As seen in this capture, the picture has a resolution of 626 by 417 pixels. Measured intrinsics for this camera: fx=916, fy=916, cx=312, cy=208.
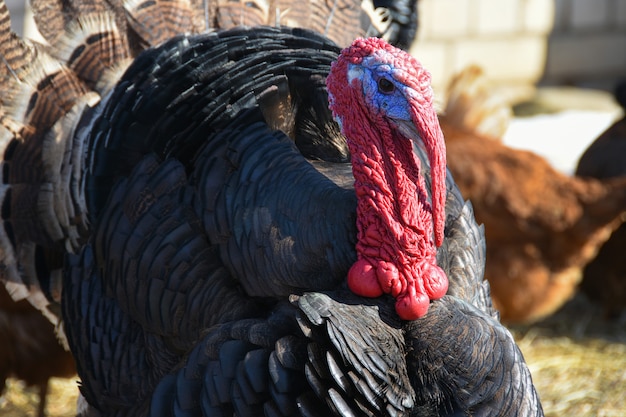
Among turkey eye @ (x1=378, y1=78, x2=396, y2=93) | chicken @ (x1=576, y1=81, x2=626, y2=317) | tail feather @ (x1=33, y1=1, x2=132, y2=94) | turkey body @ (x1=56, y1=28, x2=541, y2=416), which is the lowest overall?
chicken @ (x1=576, y1=81, x2=626, y2=317)

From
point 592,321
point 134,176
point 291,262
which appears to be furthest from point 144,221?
point 592,321

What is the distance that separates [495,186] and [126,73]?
6.71ft

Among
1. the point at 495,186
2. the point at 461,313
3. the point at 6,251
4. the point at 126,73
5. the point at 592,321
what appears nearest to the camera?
the point at 461,313

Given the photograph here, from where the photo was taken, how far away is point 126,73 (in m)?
3.14

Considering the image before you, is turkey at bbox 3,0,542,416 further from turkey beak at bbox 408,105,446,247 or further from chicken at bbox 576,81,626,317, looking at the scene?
chicken at bbox 576,81,626,317

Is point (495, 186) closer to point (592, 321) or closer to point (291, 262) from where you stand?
point (592, 321)

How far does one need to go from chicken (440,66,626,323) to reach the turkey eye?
7.29 ft

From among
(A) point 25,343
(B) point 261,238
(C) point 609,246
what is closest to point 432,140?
(B) point 261,238

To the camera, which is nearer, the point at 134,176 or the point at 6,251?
the point at 134,176

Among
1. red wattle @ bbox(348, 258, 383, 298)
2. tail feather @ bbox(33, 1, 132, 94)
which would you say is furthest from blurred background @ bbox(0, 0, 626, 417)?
red wattle @ bbox(348, 258, 383, 298)

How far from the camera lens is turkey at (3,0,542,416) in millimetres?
2229

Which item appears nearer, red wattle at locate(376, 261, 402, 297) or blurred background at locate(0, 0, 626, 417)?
red wattle at locate(376, 261, 402, 297)

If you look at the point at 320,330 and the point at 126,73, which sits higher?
the point at 126,73

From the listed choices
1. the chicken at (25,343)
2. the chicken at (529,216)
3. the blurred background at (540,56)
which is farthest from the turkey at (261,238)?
the blurred background at (540,56)
